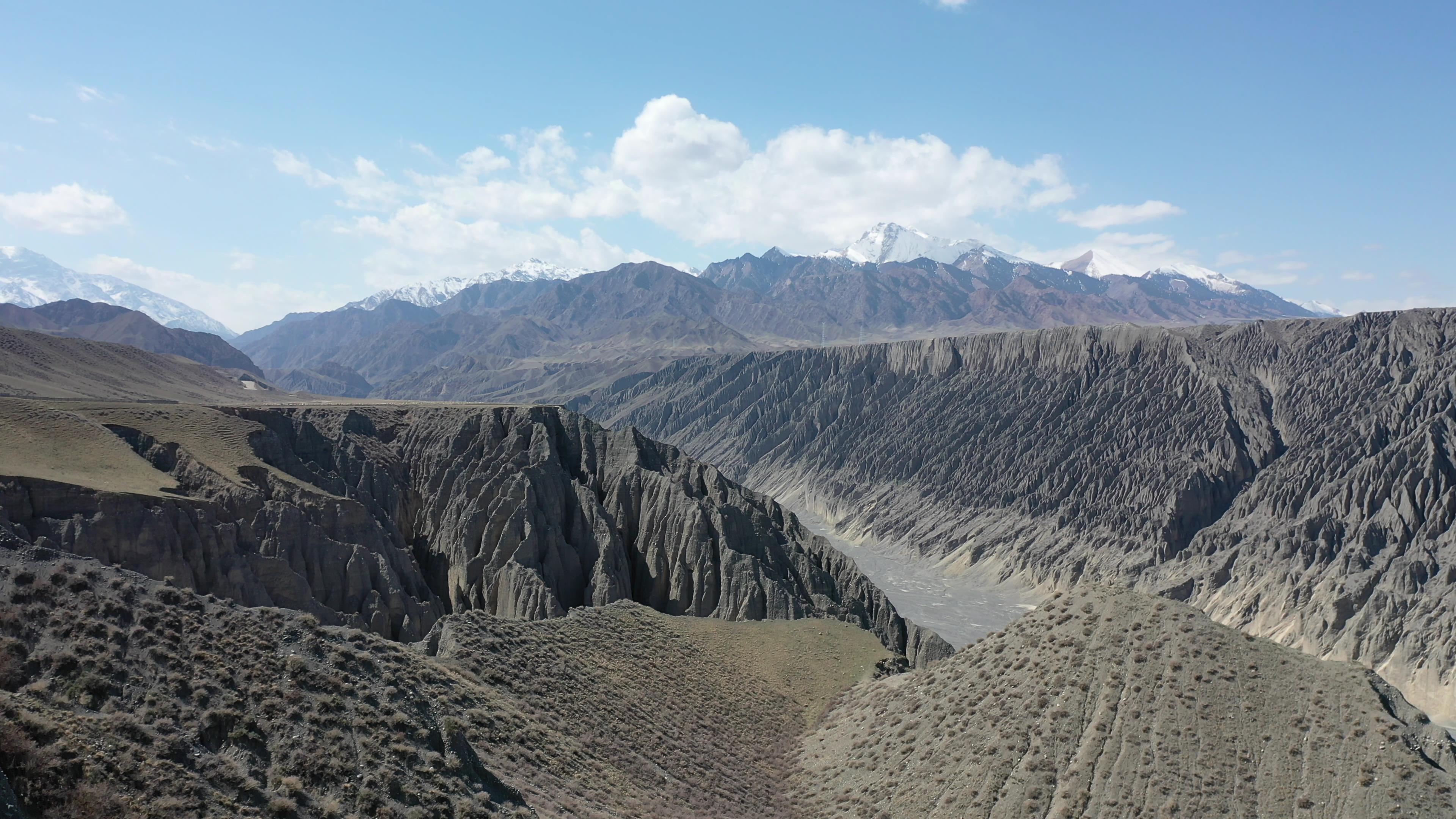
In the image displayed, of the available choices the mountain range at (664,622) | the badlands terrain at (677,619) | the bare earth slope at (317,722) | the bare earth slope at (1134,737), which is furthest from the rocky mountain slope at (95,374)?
the bare earth slope at (1134,737)

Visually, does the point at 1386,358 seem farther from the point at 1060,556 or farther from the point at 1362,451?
the point at 1060,556

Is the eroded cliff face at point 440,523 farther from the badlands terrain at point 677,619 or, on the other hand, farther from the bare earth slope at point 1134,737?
the bare earth slope at point 1134,737

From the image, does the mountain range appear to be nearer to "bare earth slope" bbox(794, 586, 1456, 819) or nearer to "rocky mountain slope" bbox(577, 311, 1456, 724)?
"bare earth slope" bbox(794, 586, 1456, 819)

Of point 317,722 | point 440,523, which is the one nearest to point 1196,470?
point 440,523

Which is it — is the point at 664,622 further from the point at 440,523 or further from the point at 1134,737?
the point at 1134,737

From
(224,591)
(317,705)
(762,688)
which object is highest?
(317,705)

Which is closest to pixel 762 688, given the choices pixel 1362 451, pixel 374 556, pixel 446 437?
pixel 374 556
